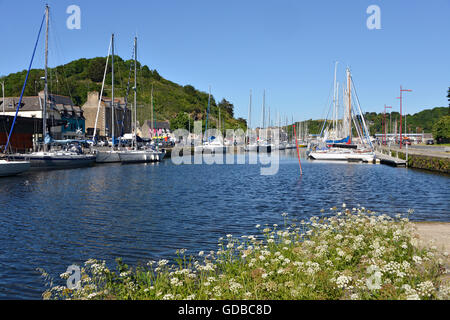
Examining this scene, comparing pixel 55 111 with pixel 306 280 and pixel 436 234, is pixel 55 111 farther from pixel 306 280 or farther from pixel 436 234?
pixel 306 280

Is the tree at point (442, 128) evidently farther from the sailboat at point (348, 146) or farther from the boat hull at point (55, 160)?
the boat hull at point (55, 160)

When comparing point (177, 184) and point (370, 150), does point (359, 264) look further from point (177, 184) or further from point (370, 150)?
point (370, 150)

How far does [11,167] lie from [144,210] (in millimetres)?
24665

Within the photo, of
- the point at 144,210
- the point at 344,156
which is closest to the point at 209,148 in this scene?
the point at 344,156

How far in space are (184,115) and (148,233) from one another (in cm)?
14270

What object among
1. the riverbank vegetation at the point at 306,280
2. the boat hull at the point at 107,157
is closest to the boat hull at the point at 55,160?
the boat hull at the point at 107,157

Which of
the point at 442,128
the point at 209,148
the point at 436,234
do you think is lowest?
the point at 436,234

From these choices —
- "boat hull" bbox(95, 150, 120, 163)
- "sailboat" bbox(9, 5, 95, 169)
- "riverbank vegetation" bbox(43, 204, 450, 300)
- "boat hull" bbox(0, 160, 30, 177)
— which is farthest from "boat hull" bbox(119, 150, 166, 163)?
"riverbank vegetation" bbox(43, 204, 450, 300)

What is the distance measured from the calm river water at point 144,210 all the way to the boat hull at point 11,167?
43.2 inches

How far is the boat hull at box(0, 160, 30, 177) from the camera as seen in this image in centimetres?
4092

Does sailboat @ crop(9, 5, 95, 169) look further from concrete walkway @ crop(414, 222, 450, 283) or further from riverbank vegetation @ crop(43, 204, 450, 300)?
concrete walkway @ crop(414, 222, 450, 283)

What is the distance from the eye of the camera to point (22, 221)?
20391 mm

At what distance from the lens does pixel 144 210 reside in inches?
939

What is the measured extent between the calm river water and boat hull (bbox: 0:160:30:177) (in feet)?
3.60
